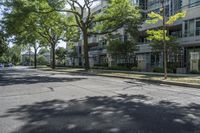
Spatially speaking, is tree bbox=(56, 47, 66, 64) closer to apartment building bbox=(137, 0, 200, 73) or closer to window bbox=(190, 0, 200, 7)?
apartment building bbox=(137, 0, 200, 73)

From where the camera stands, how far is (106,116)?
24.2 ft

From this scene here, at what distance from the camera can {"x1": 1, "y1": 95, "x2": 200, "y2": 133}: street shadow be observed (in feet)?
20.2

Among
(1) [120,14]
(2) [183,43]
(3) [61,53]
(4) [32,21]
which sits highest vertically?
(4) [32,21]

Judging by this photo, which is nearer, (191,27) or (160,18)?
(160,18)

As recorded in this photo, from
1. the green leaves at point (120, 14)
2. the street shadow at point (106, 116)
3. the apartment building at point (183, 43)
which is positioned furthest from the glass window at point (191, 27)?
the street shadow at point (106, 116)

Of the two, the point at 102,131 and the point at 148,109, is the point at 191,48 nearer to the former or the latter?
the point at 148,109

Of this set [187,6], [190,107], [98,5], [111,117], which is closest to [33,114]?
[111,117]

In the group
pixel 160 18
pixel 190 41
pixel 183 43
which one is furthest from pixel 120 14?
pixel 160 18

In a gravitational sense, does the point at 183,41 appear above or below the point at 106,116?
above

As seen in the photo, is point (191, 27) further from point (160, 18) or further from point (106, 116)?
point (106, 116)

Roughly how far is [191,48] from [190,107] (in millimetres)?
28570

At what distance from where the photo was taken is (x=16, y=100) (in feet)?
34.2

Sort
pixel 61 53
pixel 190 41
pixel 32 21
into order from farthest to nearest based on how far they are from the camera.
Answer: pixel 61 53
pixel 32 21
pixel 190 41

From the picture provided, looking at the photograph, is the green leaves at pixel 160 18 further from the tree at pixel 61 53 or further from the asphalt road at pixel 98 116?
the tree at pixel 61 53
